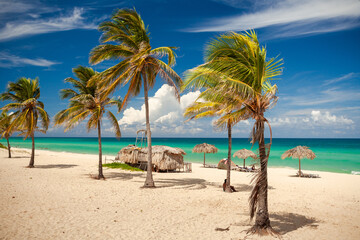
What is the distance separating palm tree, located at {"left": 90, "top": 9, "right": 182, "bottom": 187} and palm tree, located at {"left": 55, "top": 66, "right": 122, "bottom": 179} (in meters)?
2.65

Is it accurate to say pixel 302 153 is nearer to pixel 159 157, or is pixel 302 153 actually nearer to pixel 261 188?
pixel 159 157

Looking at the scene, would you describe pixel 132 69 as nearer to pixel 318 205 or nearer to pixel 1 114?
pixel 318 205

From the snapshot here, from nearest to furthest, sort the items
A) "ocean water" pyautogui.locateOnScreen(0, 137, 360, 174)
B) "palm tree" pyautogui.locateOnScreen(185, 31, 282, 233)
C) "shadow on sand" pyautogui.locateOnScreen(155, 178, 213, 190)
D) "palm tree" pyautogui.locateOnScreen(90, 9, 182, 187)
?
"palm tree" pyautogui.locateOnScreen(185, 31, 282, 233)
"palm tree" pyautogui.locateOnScreen(90, 9, 182, 187)
"shadow on sand" pyautogui.locateOnScreen(155, 178, 213, 190)
"ocean water" pyautogui.locateOnScreen(0, 137, 360, 174)

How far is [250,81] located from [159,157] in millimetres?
12361

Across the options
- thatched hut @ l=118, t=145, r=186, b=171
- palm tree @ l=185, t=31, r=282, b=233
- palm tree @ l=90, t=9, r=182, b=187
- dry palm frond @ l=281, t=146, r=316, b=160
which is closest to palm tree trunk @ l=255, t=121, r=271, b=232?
palm tree @ l=185, t=31, r=282, b=233

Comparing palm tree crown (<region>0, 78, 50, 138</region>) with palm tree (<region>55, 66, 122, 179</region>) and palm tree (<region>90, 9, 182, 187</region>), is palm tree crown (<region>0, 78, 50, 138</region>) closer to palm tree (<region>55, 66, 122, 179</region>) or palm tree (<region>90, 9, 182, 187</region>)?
palm tree (<region>55, 66, 122, 179</region>)

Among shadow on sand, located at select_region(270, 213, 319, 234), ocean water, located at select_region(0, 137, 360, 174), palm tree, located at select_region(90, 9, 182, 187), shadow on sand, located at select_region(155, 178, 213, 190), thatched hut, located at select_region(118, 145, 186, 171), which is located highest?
palm tree, located at select_region(90, 9, 182, 187)

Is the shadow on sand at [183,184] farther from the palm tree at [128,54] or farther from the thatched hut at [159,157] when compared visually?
the thatched hut at [159,157]

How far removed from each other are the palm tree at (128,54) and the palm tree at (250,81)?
4.93 meters

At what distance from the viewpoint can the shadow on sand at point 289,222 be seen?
611 cm

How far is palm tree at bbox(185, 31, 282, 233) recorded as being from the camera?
17.6 ft

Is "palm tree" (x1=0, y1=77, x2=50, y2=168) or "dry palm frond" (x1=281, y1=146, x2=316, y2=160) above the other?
"palm tree" (x1=0, y1=77, x2=50, y2=168)

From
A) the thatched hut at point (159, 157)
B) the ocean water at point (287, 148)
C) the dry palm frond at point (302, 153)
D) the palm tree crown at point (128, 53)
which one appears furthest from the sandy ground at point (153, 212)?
the thatched hut at point (159, 157)

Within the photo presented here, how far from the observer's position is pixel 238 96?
5.38 metres
